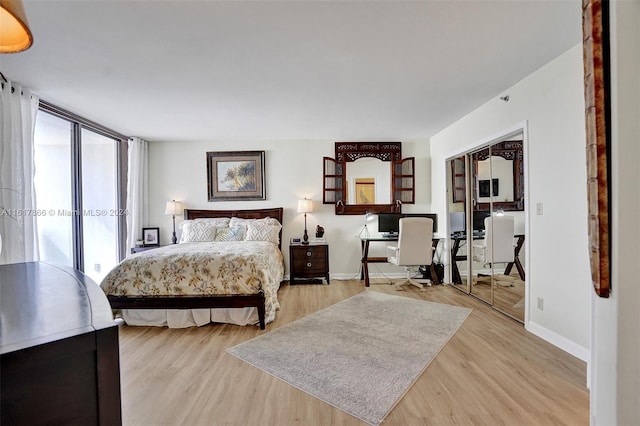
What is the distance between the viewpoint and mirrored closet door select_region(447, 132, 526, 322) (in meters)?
2.91

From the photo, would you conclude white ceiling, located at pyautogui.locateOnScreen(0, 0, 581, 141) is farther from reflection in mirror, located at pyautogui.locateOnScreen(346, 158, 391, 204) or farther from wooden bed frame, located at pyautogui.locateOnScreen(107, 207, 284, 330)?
wooden bed frame, located at pyautogui.locateOnScreen(107, 207, 284, 330)

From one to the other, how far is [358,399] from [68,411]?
158cm

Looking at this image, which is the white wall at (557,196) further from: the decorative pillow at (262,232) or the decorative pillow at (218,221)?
the decorative pillow at (218,221)

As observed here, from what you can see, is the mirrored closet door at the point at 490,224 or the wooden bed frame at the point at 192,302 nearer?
the wooden bed frame at the point at 192,302

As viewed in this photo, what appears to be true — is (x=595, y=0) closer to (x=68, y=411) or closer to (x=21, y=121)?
(x=68, y=411)

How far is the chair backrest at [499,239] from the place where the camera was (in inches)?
118

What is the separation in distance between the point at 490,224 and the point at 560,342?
1.34 metres

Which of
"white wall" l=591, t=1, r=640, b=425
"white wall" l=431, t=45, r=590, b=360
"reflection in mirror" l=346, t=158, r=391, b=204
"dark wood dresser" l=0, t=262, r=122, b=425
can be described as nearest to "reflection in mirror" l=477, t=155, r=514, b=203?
"white wall" l=431, t=45, r=590, b=360

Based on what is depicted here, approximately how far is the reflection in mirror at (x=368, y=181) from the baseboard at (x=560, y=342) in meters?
2.76

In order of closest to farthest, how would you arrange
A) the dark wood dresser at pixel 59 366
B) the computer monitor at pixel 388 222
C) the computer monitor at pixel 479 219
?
1. the dark wood dresser at pixel 59 366
2. the computer monitor at pixel 479 219
3. the computer monitor at pixel 388 222

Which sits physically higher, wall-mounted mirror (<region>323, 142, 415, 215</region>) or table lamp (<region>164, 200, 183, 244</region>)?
wall-mounted mirror (<region>323, 142, 415, 215</region>)

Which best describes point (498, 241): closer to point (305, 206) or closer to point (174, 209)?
point (305, 206)

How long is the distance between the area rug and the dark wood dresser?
144 centimetres

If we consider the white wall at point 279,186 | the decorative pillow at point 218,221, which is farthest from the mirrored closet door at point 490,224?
the decorative pillow at point 218,221
